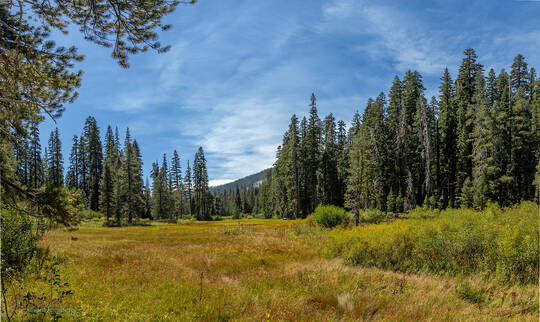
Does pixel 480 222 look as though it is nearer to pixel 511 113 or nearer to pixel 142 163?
pixel 511 113

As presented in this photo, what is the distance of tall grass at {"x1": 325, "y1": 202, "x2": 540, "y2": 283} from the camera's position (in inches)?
315

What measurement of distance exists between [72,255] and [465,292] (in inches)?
547

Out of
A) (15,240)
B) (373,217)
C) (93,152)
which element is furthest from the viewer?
(93,152)

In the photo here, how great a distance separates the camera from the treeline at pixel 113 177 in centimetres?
4438

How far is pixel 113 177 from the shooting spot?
45719 mm

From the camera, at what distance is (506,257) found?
8.11 m

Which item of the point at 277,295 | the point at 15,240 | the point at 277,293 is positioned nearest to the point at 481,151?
the point at 277,293

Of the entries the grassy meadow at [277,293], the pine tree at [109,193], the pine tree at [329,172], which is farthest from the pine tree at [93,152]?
the grassy meadow at [277,293]

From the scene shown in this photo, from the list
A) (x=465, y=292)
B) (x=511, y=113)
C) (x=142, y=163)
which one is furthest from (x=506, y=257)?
(x=142, y=163)

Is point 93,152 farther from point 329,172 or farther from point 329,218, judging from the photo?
point 329,218

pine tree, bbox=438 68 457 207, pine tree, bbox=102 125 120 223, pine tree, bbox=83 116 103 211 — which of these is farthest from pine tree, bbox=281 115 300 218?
pine tree, bbox=83 116 103 211

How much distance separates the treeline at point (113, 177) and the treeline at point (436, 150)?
29.7 m

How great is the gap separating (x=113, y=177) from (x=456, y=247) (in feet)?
165

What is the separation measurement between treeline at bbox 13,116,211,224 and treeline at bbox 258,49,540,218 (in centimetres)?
2970
